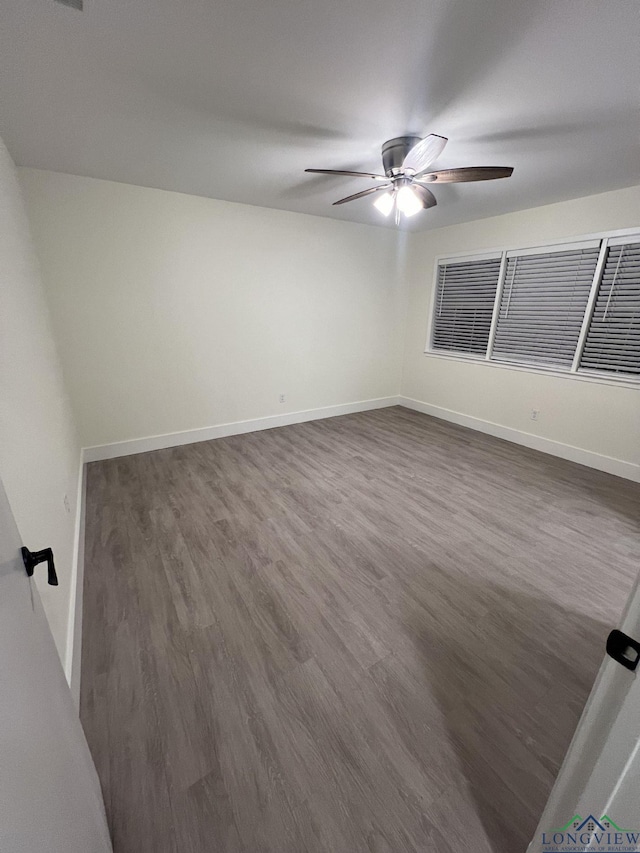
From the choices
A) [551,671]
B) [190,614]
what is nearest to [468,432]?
[551,671]

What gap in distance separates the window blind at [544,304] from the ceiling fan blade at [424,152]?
2221 mm

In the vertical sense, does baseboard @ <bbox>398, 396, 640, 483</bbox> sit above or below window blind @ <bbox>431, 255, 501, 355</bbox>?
below

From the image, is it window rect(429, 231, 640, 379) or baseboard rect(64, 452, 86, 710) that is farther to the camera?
window rect(429, 231, 640, 379)

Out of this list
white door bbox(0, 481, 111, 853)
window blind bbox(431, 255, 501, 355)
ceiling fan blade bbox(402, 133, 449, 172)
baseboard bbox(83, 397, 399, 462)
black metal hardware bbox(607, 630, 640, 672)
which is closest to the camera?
white door bbox(0, 481, 111, 853)

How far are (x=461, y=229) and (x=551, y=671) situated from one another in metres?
4.39

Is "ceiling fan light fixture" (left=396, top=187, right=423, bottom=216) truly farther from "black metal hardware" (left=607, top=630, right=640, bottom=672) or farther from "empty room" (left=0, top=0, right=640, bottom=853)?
"black metal hardware" (left=607, top=630, right=640, bottom=672)

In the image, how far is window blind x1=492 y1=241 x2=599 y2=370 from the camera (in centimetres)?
324

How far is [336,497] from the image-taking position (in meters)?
2.78

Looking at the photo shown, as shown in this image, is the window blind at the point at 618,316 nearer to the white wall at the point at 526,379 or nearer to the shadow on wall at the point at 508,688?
the white wall at the point at 526,379

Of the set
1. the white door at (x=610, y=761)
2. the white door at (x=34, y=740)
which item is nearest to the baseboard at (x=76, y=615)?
the white door at (x=34, y=740)

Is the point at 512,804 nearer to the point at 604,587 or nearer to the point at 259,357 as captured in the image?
the point at 604,587

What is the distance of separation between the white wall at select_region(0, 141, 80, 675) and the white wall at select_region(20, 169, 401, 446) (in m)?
0.44

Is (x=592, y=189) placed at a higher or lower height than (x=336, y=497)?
higher

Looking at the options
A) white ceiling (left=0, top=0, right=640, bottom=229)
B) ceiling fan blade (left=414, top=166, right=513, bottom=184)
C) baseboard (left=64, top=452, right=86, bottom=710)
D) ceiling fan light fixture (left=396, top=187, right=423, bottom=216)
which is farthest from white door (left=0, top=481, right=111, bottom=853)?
ceiling fan light fixture (left=396, top=187, right=423, bottom=216)
